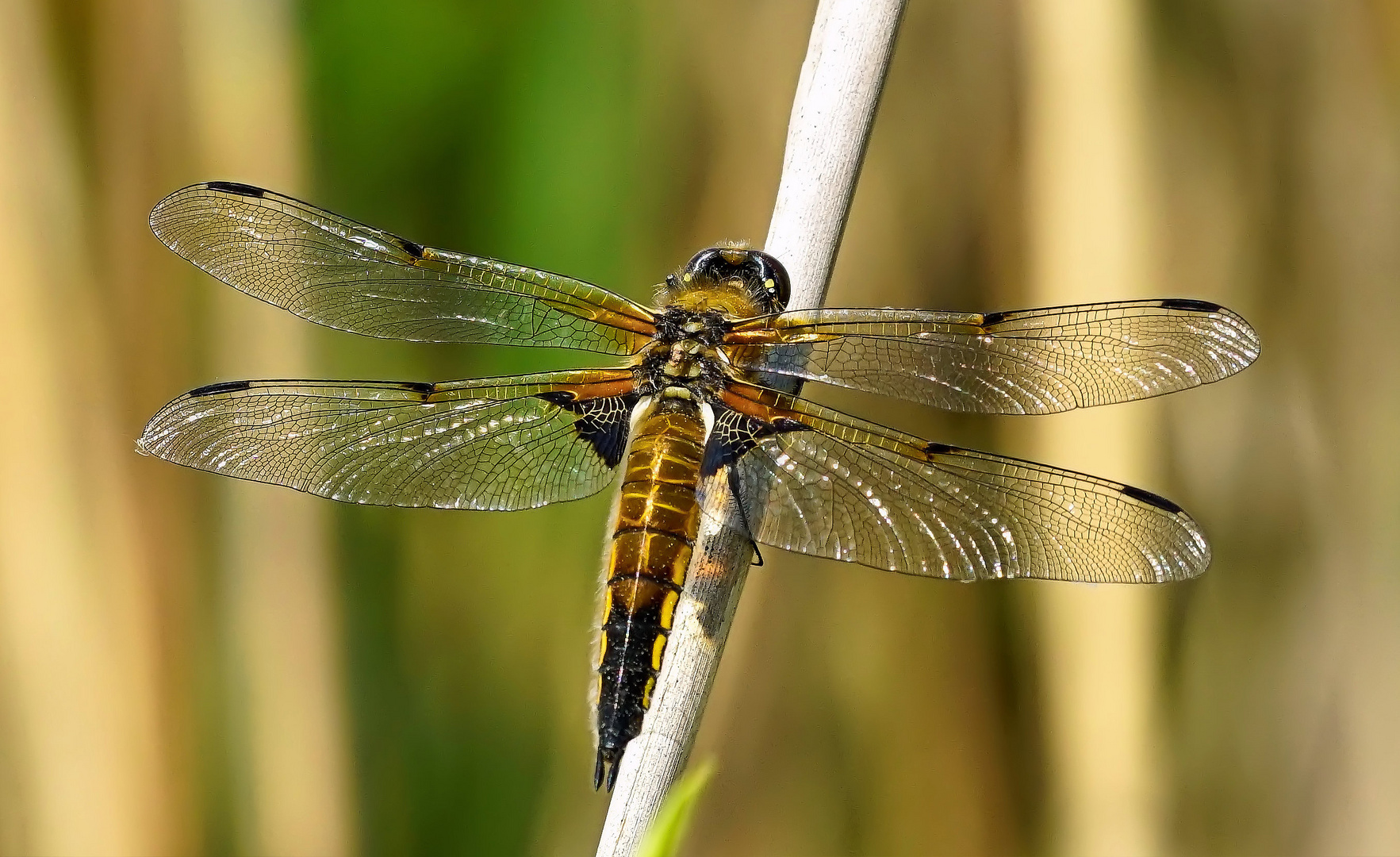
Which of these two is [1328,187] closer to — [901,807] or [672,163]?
[672,163]

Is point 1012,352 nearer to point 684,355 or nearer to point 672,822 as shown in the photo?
point 684,355

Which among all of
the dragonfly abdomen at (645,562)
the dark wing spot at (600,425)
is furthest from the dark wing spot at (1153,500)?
the dark wing spot at (600,425)

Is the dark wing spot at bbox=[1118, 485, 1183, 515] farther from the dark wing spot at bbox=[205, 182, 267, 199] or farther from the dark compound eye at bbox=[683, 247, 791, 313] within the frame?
the dark wing spot at bbox=[205, 182, 267, 199]

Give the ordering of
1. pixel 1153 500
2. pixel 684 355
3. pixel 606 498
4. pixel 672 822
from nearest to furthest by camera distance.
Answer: pixel 672 822
pixel 1153 500
pixel 684 355
pixel 606 498

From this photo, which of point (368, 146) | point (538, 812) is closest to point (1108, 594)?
point (538, 812)

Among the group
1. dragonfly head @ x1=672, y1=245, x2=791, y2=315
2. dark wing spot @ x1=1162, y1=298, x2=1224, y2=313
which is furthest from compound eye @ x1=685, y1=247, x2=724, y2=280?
dark wing spot @ x1=1162, y1=298, x2=1224, y2=313

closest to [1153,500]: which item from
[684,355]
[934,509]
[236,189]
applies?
[934,509]
